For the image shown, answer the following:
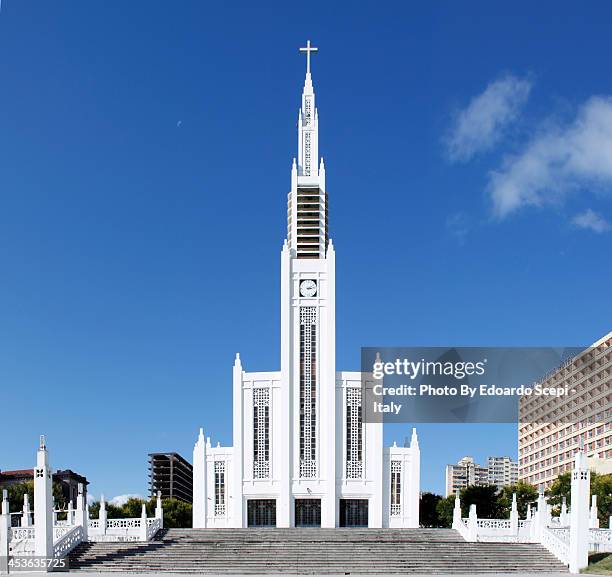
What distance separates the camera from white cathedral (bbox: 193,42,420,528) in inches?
2518

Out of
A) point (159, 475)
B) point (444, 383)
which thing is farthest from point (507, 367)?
point (159, 475)

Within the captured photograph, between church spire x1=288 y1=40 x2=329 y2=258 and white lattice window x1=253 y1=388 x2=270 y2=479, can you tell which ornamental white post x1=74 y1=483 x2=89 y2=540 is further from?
church spire x1=288 y1=40 x2=329 y2=258

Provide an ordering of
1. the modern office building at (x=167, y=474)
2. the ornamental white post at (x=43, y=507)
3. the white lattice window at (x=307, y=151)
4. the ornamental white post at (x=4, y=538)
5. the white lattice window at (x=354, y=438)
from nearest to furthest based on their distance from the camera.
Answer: the ornamental white post at (x=4, y=538), the ornamental white post at (x=43, y=507), the white lattice window at (x=354, y=438), the white lattice window at (x=307, y=151), the modern office building at (x=167, y=474)

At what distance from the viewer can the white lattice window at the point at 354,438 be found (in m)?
64.7

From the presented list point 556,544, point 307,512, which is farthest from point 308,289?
point 556,544

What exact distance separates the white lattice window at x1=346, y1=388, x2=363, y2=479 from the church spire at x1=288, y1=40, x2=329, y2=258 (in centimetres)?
1220

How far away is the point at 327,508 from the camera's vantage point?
63500 millimetres

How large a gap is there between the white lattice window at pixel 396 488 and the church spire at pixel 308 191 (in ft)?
57.3

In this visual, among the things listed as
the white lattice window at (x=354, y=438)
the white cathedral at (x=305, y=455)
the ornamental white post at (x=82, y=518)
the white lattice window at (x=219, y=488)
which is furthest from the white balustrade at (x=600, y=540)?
the white lattice window at (x=219, y=488)

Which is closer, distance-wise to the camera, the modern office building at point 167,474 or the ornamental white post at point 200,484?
the ornamental white post at point 200,484

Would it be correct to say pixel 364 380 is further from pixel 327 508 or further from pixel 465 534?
pixel 465 534

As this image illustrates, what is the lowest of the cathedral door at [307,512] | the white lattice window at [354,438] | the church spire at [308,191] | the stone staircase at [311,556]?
the cathedral door at [307,512]

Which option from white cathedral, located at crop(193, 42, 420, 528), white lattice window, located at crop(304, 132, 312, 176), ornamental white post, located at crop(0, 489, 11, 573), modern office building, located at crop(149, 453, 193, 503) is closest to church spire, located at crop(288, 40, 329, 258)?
white lattice window, located at crop(304, 132, 312, 176)

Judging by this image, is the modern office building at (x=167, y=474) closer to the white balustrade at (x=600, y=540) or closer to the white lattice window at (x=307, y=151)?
the white lattice window at (x=307, y=151)
